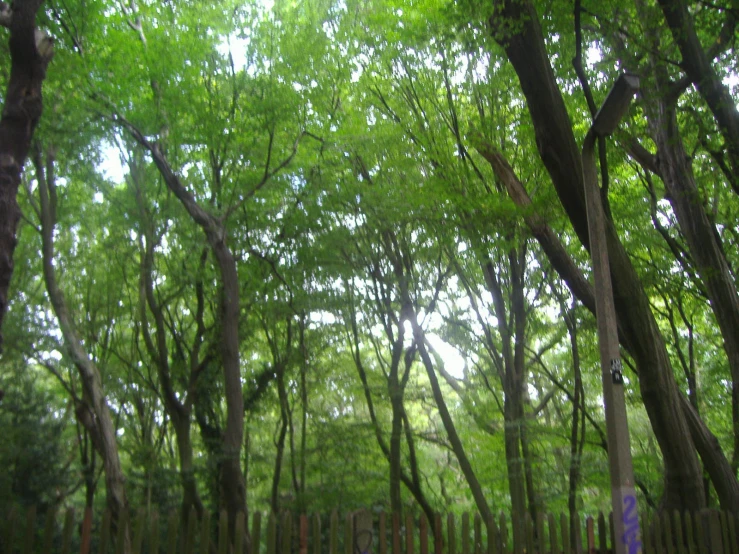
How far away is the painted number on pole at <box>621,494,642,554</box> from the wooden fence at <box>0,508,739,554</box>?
3.67 ft

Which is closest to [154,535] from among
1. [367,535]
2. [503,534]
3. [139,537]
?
[139,537]

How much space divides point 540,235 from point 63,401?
21.1 m

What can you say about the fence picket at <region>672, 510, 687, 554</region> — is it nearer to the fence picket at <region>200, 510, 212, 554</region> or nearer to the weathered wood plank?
the fence picket at <region>200, 510, 212, 554</region>

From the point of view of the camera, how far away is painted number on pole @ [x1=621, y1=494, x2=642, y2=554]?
4668mm

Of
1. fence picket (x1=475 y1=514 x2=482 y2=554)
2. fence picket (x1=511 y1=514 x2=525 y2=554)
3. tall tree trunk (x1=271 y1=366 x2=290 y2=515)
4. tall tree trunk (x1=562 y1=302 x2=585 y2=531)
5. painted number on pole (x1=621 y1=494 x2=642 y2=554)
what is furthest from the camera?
tall tree trunk (x1=271 y1=366 x2=290 y2=515)

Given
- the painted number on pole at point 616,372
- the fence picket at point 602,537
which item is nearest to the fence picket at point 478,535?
the fence picket at point 602,537

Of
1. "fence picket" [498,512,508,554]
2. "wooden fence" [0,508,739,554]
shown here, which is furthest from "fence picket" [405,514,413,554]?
"fence picket" [498,512,508,554]

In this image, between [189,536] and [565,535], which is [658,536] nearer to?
[565,535]

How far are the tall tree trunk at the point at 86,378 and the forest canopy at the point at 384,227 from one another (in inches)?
2.9

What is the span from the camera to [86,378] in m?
11.2

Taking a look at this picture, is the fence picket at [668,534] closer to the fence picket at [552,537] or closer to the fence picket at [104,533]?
the fence picket at [552,537]

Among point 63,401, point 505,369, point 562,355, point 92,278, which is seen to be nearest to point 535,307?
point 505,369

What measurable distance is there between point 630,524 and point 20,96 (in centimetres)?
646

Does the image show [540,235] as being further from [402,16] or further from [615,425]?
[402,16]
